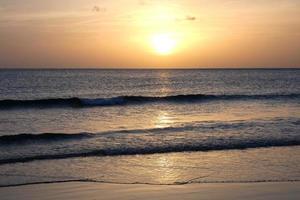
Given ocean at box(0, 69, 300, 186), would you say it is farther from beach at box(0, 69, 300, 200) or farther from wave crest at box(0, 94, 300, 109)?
wave crest at box(0, 94, 300, 109)

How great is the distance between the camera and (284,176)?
1027 centimetres

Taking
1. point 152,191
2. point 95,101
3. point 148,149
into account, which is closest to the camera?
point 152,191

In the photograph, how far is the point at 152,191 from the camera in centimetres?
902

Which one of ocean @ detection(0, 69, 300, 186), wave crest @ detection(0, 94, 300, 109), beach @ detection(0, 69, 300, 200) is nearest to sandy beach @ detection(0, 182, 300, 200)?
beach @ detection(0, 69, 300, 200)

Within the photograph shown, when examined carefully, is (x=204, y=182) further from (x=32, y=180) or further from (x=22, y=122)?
(x=22, y=122)

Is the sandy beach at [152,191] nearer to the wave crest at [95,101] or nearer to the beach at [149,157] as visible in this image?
the beach at [149,157]

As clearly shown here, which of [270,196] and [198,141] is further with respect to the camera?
[198,141]

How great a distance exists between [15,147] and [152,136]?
15.0 ft

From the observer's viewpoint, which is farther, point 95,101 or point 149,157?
point 95,101

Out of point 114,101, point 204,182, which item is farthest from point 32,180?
point 114,101

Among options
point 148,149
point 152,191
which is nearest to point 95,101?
point 148,149

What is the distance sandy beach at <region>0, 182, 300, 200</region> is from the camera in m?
8.62

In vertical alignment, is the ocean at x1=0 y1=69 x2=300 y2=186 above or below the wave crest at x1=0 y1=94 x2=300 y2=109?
below

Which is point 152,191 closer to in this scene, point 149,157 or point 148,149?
point 149,157
